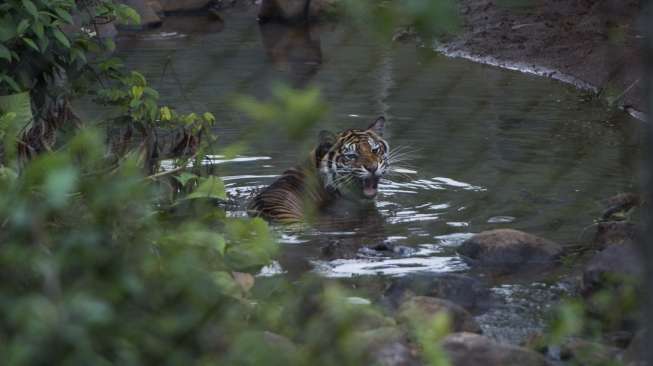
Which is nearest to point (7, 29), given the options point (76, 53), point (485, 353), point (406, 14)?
point (76, 53)

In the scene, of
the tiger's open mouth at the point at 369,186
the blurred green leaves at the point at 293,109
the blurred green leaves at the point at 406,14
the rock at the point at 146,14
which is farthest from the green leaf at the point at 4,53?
the rock at the point at 146,14

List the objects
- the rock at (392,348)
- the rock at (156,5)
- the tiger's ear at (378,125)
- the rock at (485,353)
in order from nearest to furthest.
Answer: the rock at (392,348) → the rock at (485,353) → the tiger's ear at (378,125) → the rock at (156,5)

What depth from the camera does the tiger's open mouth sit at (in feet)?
19.5

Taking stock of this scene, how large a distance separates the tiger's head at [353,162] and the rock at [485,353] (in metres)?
2.68

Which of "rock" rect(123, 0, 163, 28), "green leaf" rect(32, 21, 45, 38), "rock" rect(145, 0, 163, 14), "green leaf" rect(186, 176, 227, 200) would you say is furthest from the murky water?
"rock" rect(145, 0, 163, 14)

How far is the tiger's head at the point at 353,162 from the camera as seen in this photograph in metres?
5.90

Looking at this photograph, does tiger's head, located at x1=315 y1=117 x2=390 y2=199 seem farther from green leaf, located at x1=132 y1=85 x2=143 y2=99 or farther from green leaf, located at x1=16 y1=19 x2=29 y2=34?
green leaf, located at x1=16 y1=19 x2=29 y2=34

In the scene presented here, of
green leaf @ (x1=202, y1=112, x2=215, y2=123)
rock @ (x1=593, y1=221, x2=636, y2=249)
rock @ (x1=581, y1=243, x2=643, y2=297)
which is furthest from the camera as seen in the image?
green leaf @ (x1=202, y1=112, x2=215, y2=123)

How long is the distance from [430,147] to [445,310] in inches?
145

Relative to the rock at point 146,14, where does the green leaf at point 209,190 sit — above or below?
above

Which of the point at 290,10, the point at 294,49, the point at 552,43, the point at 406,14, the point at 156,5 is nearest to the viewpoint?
the point at 406,14

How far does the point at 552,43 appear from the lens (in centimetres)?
1085

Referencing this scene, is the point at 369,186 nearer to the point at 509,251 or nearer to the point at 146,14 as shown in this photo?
the point at 509,251

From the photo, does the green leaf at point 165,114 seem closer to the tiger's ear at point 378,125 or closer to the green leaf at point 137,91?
the green leaf at point 137,91
